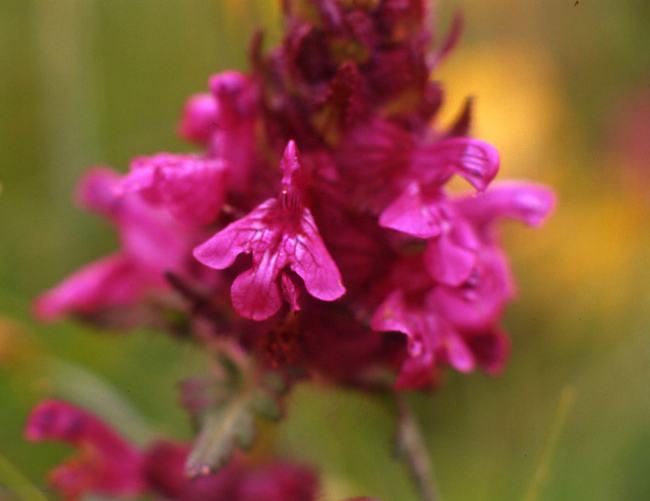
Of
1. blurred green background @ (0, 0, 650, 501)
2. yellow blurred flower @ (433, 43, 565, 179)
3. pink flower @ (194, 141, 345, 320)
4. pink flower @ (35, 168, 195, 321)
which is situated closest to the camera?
pink flower @ (194, 141, 345, 320)

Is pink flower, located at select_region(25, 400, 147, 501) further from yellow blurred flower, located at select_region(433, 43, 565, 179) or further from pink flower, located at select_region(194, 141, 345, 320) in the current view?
yellow blurred flower, located at select_region(433, 43, 565, 179)

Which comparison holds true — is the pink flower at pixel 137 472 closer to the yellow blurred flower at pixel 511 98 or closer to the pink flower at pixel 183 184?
the pink flower at pixel 183 184

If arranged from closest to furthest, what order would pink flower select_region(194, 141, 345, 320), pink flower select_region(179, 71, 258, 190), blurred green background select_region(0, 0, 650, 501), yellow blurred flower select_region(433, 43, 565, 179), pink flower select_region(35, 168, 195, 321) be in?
pink flower select_region(194, 141, 345, 320) → pink flower select_region(179, 71, 258, 190) → pink flower select_region(35, 168, 195, 321) → blurred green background select_region(0, 0, 650, 501) → yellow blurred flower select_region(433, 43, 565, 179)

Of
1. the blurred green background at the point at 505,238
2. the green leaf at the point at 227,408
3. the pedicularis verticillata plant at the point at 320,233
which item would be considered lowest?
the blurred green background at the point at 505,238

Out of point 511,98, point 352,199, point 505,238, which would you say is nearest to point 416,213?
point 352,199

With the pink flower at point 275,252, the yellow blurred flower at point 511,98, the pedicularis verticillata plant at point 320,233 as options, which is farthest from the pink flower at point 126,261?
the yellow blurred flower at point 511,98

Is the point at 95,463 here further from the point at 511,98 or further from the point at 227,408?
the point at 511,98

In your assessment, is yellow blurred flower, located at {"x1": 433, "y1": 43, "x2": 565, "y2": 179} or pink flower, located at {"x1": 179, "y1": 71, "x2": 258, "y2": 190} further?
yellow blurred flower, located at {"x1": 433, "y1": 43, "x2": 565, "y2": 179}

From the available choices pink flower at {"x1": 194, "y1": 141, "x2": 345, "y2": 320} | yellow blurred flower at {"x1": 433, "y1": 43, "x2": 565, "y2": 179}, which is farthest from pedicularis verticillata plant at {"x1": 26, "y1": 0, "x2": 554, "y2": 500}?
yellow blurred flower at {"x1": 433, "y1": 43, "x2": 565, "y2": 179}
